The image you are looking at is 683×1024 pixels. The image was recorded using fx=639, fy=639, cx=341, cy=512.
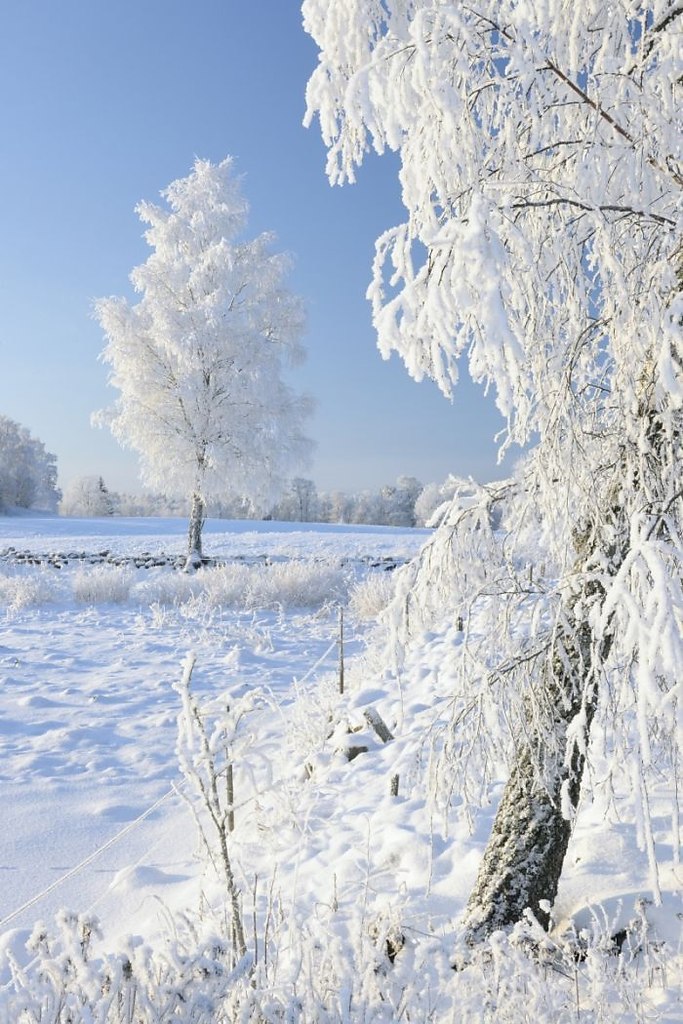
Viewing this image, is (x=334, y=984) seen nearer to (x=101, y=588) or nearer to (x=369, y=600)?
Answer: (x=369, y=600)

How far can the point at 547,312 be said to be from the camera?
2.29 m

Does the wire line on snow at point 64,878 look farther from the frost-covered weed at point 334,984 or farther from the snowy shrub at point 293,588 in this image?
the snowy shrub at point 293,588

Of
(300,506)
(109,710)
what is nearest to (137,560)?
(109,710)

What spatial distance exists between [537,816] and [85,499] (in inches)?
2324

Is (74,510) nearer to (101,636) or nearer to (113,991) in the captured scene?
(101,636)

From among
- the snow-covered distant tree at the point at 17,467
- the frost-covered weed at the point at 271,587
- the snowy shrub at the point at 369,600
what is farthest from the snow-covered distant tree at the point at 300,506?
the snowy shrub at the point at 369,600

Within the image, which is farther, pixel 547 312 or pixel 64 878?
pixel 64 878

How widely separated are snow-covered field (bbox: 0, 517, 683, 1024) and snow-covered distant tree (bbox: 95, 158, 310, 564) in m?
6.51

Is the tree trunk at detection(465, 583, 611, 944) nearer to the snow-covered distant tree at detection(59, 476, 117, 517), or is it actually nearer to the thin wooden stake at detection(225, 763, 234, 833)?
the thin wooden stake at detection(225, 763, 234, 833)

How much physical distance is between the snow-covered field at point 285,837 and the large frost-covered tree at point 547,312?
39 cm

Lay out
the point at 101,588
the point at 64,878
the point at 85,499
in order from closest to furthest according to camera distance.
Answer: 1. the point at 64,878
2. the point at 101,588
3. the point at 85,499

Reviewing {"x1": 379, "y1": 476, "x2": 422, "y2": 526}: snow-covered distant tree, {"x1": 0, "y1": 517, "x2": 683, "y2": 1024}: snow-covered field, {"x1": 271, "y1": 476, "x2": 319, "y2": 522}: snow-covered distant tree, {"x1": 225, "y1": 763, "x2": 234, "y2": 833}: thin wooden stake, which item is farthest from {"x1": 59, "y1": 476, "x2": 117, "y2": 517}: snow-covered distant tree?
{"x1": 225, "y1": 763, "x2": 234, "y2": 833}: thin wooden stake

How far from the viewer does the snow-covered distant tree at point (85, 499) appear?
56375 mm

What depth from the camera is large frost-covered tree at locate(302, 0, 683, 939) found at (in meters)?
1.81
